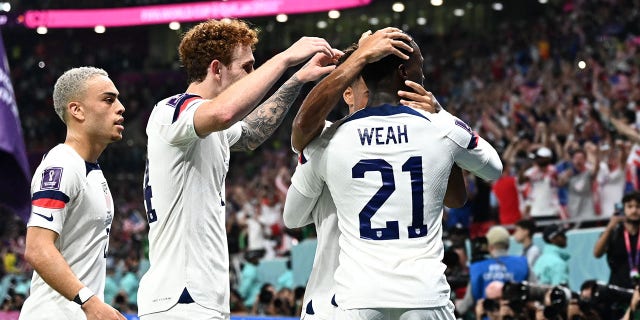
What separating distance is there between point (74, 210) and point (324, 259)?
3.80 ft

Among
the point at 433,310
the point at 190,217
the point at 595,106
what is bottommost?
the point at 433,310

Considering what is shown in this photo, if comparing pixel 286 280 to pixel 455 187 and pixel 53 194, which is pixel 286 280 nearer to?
pixel 53 194

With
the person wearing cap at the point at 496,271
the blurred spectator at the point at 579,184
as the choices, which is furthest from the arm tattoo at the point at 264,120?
the blurred spectator at the point at 579,184

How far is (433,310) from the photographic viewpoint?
3848mm

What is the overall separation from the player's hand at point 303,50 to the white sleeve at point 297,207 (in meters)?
0.58

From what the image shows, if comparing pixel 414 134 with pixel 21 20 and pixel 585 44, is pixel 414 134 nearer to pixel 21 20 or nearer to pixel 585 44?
pixel 585 44

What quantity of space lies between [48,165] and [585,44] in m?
18.4

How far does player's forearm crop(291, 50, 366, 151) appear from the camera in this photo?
386cm

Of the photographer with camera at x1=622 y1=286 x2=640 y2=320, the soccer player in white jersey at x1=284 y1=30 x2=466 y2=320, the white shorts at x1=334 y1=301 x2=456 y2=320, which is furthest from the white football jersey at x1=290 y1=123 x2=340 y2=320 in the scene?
the photographer with camera at x1=622 y1=286 x2=640 y2=320

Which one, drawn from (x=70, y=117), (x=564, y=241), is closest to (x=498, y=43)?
(x=564, y=241)

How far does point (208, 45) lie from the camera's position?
4.37m

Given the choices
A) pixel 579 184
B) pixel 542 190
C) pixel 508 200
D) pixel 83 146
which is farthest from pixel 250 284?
pixel 83 146

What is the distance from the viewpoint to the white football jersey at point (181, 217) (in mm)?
4133

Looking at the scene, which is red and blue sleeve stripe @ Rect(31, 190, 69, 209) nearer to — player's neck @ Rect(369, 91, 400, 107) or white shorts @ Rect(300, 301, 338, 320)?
white shorts @ Rect(300, 301, 338, 320)
